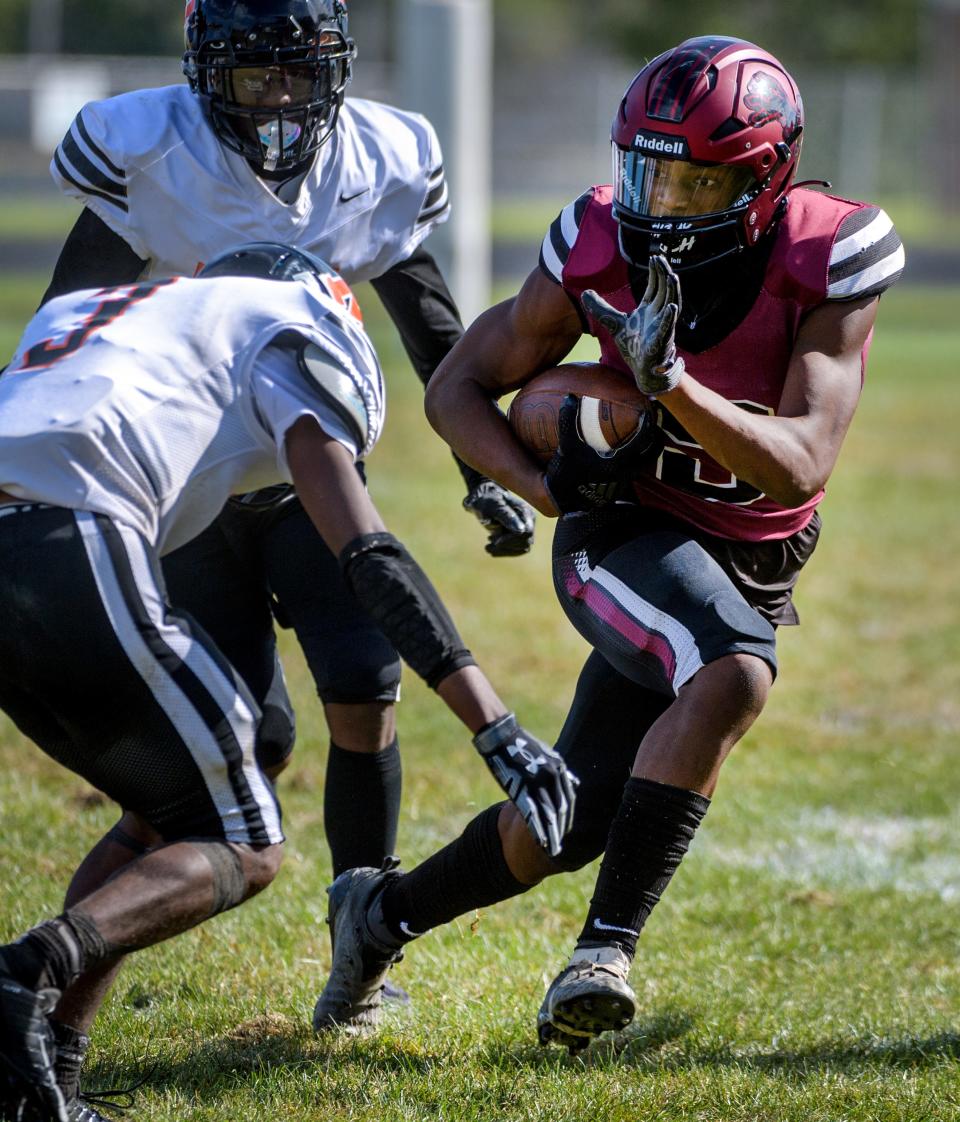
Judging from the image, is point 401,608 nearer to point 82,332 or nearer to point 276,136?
point 82,332

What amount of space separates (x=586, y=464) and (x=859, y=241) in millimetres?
706

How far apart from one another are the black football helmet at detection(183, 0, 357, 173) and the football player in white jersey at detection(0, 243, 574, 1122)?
98cm

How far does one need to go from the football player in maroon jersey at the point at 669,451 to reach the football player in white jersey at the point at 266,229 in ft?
1.20

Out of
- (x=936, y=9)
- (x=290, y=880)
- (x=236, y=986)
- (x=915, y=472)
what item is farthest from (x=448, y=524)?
(x=936, y=9)

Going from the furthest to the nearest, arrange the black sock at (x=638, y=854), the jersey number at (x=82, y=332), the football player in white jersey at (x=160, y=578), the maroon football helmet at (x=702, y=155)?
the maroon football helmet at (x=702, y=155) → the black sock at (x=638, y=854) → the jersey number at (x=82, y=332) → the football player in white jersey at (x=160, y=578)

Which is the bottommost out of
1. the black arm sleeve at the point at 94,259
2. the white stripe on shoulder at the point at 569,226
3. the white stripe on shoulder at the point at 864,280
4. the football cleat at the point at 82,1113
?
the football cleat at the point at 82,1113

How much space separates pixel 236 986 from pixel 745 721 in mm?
1416

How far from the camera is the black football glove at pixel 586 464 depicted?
322 cm

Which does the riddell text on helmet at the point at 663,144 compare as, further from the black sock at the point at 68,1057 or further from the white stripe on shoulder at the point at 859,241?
the black sock at the point at 68,1057

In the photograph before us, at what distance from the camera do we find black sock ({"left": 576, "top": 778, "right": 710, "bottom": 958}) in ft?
10.1

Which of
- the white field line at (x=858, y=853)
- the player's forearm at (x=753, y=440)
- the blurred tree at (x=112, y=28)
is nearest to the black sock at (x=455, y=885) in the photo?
the player's forearm at (x=753, y=440)

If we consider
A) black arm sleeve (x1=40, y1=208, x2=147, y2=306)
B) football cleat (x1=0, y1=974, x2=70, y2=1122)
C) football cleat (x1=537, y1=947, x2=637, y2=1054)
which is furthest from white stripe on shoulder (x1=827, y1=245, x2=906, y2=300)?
football cleat (x1=0, y1=974, x2=70, y2=1122)

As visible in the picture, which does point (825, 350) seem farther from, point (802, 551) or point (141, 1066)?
point (141, 1066)

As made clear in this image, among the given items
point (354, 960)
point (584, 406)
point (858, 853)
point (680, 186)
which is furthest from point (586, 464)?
point (858, 853)
